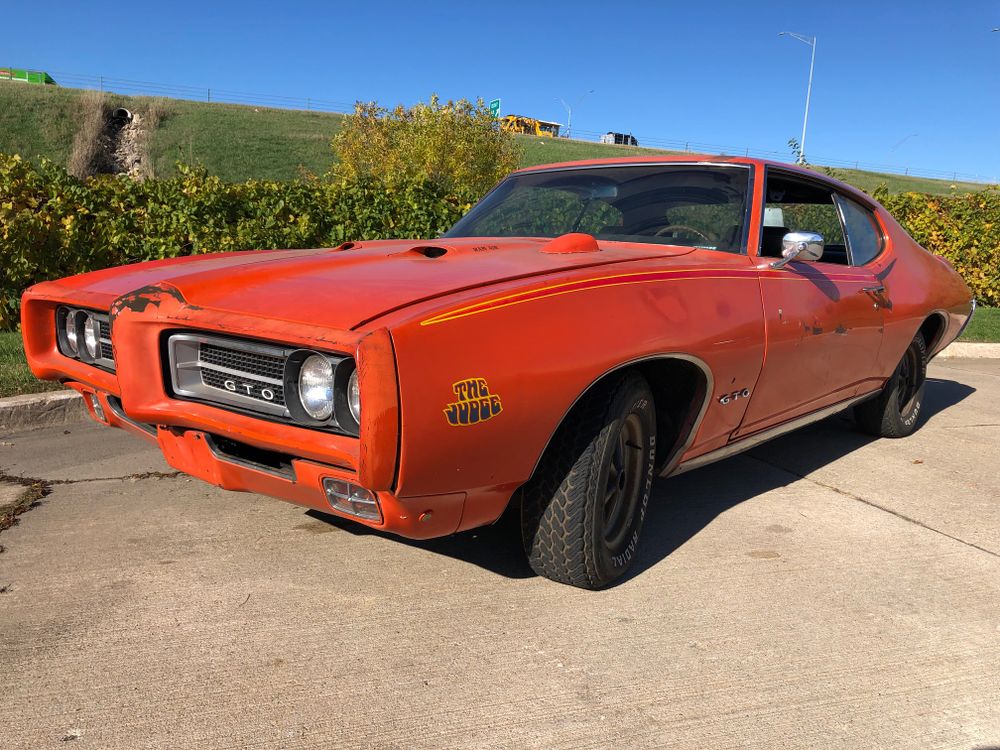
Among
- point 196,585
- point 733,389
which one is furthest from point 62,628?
point 733,389

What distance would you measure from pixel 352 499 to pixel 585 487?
0.70m

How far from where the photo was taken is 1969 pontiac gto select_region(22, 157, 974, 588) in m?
2.00

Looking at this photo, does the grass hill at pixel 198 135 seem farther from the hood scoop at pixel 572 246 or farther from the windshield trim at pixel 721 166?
the hood scoop at pixel 572 246

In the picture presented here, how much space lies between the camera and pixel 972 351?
8.59m

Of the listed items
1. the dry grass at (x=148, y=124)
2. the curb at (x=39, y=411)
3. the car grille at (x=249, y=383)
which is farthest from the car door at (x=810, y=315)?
the dry grass at (x=148, y=124)

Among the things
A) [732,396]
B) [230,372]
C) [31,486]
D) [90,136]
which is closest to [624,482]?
[732,396]

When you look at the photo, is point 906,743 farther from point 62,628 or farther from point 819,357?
point 62,628

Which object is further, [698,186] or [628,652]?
[698,186]

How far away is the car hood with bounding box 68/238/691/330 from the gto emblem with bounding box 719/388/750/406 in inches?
21.8

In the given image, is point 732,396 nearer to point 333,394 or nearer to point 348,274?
point 348,274

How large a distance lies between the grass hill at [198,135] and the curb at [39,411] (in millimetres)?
28197

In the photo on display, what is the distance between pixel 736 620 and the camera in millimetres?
2516

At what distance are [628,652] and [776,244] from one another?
6.19 ft

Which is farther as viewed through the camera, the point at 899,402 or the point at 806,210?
the point at 899,402
